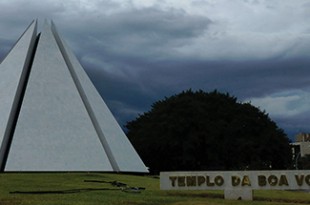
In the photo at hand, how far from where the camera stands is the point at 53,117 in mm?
30500

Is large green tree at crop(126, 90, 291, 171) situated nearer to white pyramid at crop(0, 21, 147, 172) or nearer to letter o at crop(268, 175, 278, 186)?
white pyramid at crop(0, 21, 147, 172)

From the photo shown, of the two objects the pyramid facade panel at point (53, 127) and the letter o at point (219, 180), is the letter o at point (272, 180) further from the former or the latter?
the pyramid facade panel at point (53, 127)

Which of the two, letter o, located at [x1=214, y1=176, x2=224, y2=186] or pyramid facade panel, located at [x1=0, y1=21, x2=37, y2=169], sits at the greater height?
pyramid facade panel, located at [x1=0, y1=21, x2=37, y2=169]

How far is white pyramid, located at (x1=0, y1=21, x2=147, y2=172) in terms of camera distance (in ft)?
93.4

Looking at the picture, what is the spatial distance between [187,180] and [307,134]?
Answer: 365ft

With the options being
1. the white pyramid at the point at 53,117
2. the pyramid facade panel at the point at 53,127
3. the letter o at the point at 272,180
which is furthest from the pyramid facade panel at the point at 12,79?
the letter o at the point at 272,180

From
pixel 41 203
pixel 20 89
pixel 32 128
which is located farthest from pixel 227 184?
pixel 20 89

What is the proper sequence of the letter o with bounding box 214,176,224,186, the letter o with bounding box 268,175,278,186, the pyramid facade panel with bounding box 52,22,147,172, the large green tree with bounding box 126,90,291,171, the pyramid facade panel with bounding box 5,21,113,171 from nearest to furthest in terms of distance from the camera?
the letter o with bounding box 268,175,278,186 → the letter o with bounding box 214,176,224,186 → the pyramid facade panel with bounding box 5,21,113,171 → the pyramid facade panel with bounding box 52,22,147,172 → the large green tree with bounding box 126,90,291,171

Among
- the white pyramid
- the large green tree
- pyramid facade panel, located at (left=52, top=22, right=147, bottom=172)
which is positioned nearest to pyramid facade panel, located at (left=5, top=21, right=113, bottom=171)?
the white pyramid

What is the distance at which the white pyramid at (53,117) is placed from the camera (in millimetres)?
28453

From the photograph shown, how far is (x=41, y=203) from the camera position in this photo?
12703 millimetres

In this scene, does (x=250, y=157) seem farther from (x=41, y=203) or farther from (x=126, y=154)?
(x=41, y=203)

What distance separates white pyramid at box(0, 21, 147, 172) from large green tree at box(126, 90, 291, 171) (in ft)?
49.6

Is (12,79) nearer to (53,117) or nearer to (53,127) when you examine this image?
(53,117)
